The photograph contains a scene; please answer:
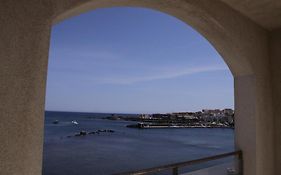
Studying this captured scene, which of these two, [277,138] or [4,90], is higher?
[4,90]

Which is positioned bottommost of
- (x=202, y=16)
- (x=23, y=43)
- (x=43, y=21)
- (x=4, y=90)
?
(x=4, y=90)

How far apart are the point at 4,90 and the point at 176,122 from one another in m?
86.6

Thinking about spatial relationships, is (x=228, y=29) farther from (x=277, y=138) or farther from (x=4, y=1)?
(x=4, y=1)

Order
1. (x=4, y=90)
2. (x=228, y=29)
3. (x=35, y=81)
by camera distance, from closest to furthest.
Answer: (x=4, y=90) < (x=35, y=81) < (x=228, y=29)

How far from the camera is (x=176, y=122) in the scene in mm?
86750

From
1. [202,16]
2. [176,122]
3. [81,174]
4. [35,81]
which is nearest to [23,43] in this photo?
[35,81]

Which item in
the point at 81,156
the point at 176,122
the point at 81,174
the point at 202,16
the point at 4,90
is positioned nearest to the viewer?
the point at 4,90

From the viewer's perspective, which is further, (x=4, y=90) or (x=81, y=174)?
(x=81, y=174)

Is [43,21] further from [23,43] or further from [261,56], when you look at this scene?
[261,56]

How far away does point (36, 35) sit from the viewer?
5.65 ft

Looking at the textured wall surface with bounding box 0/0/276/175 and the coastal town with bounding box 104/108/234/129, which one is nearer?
the textured wall surface with bounding box 0/0/276/175

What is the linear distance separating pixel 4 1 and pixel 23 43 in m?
0.25

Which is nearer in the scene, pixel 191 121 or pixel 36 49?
pixel 36 49

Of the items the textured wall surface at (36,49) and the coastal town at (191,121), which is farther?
the coastal town at (191,121)
